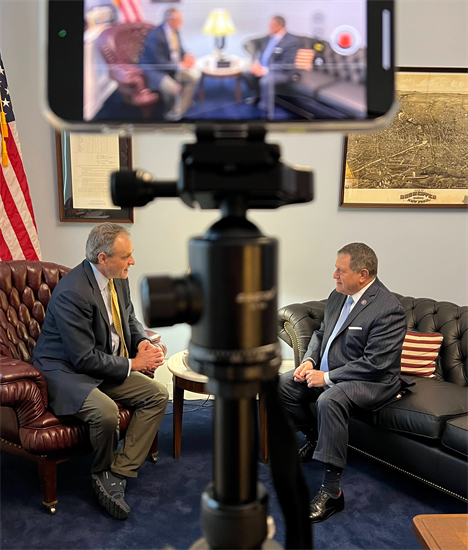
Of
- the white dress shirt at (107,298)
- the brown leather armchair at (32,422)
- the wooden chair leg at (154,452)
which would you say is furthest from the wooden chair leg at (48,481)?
the wooden chair leg at (154,452)

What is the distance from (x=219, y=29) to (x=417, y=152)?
3.68 m

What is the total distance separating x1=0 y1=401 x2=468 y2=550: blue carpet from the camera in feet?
7.57

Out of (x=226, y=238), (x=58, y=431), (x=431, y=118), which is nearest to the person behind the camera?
(x=226, y=238)

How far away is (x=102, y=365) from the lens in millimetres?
2643

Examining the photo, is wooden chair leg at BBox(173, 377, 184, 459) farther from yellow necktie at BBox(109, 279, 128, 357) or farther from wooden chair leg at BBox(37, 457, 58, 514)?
wooden chair leg at BBox(37, 457, 58, 514)

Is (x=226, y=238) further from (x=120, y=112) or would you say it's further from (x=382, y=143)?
(x=382, y=143)

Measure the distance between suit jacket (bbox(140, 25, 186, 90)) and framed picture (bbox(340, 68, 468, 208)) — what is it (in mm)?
3504

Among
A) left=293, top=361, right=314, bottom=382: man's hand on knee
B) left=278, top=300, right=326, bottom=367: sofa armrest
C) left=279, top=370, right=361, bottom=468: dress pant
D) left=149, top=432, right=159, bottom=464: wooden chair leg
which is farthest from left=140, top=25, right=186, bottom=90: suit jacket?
left=278, top=300, right=326, bottom=367: sofa armrest

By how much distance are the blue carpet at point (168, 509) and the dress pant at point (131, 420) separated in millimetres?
198

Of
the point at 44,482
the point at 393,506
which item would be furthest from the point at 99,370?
the point at 393,506

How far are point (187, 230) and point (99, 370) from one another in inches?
58.4

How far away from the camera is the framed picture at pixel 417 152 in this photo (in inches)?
146

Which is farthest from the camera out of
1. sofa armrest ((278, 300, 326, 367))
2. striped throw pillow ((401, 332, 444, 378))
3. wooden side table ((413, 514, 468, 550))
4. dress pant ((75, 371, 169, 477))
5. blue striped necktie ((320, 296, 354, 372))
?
sofa armrest ((278, 300, 326, 367))

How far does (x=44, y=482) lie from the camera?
2486 millimetres
